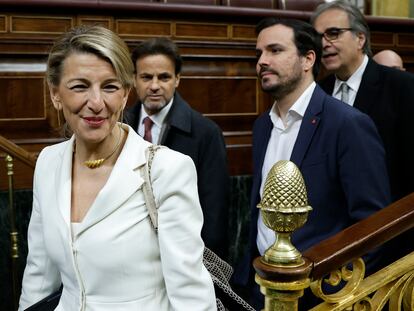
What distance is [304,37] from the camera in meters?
2.33

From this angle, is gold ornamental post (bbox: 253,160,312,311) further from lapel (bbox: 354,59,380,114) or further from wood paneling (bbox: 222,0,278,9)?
wood paneling (bbox: 222,0,278,9)

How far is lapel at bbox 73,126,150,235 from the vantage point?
4.15 ft

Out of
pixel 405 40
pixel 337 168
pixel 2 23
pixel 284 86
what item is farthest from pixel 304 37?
pixel 405 40

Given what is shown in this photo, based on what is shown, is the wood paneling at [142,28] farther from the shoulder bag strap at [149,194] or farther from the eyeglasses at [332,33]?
the shoulder bag strap at [149,194]

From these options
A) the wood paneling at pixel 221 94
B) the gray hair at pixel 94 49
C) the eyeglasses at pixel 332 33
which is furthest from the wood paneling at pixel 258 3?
the gray hair at pixel 94 49

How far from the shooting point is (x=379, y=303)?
139 cm

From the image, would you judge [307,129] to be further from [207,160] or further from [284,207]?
[284,207]

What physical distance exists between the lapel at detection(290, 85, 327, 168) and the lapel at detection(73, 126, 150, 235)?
861 mm

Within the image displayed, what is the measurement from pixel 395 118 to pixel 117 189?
1543 millimetres

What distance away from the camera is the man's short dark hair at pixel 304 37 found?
2307 millimetres

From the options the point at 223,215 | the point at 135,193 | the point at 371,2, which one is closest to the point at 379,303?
the point at 135,193

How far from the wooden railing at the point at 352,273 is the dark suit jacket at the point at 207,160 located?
1.17 meters

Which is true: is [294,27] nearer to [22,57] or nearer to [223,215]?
[223,215]

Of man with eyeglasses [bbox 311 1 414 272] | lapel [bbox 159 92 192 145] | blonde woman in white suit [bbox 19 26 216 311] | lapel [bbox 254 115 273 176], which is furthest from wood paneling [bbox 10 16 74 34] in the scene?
blonde woman in white suit [bbox 19 26 216 311]
